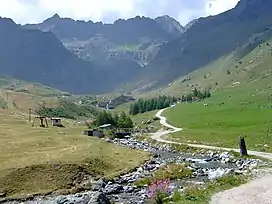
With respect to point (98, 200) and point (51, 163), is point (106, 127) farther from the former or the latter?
point (98, 200)

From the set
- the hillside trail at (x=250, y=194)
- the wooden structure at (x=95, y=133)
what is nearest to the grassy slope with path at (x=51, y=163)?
the hillside trail at (x=250, y=194)

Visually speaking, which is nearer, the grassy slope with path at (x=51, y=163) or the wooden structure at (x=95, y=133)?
the grassy slope with path at (x=51, y=163)

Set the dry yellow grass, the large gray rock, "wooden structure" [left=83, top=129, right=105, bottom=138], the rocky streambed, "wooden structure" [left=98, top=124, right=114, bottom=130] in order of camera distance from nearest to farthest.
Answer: the large gray rock, the rocky streambed, the dry yellow grass, "wooden structure" [left=83, top=129, right=105, bottom=138], "wooden structure" [left=98, top=124, right=114, bottom=130]

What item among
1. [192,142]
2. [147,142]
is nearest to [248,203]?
[192,142]

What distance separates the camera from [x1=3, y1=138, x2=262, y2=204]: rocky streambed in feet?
173

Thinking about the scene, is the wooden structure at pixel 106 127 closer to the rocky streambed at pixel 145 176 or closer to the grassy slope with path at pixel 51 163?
the grassy slope with path at pixel 51 163

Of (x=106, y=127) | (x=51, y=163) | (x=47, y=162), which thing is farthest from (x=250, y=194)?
(x=106, y=127)

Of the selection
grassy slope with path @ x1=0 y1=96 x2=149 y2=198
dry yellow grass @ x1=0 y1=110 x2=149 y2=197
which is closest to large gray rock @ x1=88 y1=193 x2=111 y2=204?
grassy slope with path @ x1=0 y1=96 x2=149 y2=198

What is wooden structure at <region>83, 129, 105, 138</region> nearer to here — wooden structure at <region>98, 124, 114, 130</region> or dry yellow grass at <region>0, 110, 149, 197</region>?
wooden structure at <region>98, 124, 114, 130</region>

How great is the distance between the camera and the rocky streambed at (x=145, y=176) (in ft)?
173

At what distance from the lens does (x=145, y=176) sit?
6850 cm

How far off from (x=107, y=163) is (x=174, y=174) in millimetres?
12511

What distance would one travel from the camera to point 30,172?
66.1 m

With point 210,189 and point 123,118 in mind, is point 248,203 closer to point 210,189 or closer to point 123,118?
point 210,189
